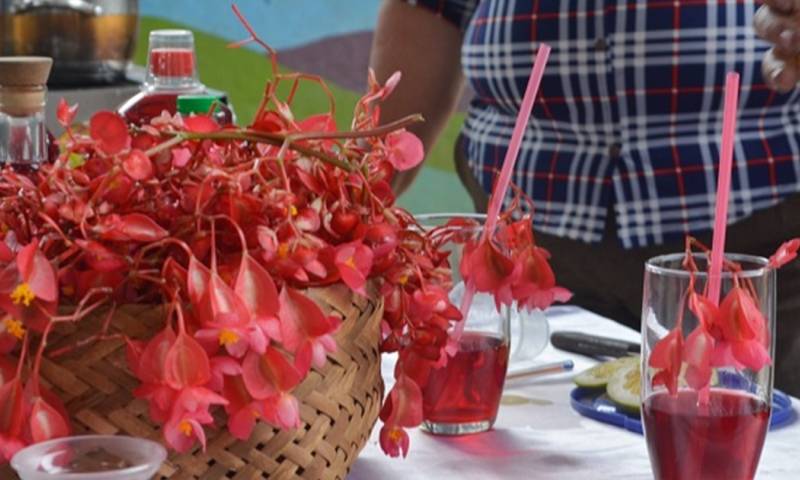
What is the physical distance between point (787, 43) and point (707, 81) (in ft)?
1.21

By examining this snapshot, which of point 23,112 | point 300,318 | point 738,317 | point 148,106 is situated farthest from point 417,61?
point 300,318

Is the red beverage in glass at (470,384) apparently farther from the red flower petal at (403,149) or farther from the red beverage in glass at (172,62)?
the red beverage in glass at (172,62)

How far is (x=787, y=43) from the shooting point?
1.34m

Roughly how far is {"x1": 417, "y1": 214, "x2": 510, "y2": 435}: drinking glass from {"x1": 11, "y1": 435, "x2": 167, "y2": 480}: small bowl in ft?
1.27

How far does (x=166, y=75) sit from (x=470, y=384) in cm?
53

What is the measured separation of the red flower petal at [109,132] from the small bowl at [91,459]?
6.5 inches

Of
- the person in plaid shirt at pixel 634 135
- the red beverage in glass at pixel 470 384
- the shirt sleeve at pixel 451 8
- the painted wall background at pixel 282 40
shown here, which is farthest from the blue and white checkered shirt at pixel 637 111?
the painted wall background at pixel 282 40

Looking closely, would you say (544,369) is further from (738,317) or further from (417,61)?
(417,61)

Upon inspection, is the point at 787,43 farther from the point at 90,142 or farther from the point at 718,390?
the point at 90,142

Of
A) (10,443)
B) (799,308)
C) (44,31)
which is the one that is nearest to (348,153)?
(10,443)

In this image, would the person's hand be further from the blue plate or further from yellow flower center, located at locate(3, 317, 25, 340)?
yellow flower center, located at locate(3, 317, 25, 340)

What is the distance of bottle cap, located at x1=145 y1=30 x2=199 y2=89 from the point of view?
4.46ft

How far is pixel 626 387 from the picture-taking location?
110cm

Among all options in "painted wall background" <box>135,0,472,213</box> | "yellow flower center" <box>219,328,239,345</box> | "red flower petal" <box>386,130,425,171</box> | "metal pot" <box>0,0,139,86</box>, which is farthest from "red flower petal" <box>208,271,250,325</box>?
"painted wall background" <box>135,0,472,213</box>
